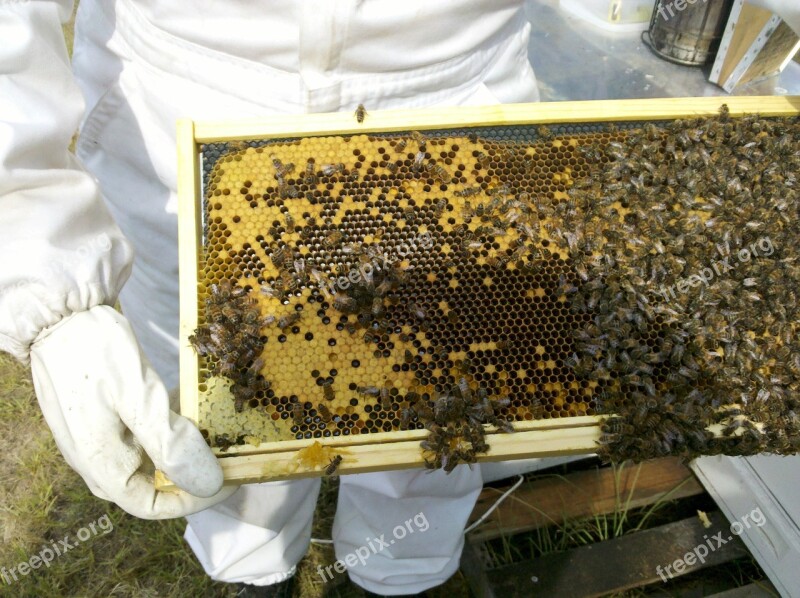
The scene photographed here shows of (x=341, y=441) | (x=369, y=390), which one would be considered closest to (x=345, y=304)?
(x=369, y=390)

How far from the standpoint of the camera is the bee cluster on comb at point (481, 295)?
2438 mm

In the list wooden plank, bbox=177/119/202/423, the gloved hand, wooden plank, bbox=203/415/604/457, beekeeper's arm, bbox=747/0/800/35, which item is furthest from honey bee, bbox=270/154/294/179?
beekeeper's arm, bbox=747/0/800/35

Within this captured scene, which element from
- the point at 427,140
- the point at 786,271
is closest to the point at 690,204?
the point at 786,271

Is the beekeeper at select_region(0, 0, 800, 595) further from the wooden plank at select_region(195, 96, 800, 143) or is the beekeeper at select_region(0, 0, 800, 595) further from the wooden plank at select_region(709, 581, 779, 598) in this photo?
the wooden plank at select_region(709, 581, 779, 598)

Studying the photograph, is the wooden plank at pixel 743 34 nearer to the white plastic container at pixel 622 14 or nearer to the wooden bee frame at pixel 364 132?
the white plastic container at pixel 622 14

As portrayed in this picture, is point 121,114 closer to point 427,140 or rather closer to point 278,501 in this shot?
point 427,140

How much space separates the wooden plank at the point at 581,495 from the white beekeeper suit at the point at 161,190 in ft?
1.65

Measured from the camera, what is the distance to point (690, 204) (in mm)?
2758

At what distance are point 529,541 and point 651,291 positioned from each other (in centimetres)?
280

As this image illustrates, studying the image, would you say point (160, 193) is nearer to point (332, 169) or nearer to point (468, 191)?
point (332, 169)

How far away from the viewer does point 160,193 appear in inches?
132

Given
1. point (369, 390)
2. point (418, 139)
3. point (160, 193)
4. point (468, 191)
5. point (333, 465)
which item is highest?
point (418, 139)

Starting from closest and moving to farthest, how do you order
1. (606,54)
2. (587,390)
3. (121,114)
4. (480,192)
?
(587,390) < (480,192) < (121,114) < (606,54)

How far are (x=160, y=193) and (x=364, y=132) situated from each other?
1.39 meters
